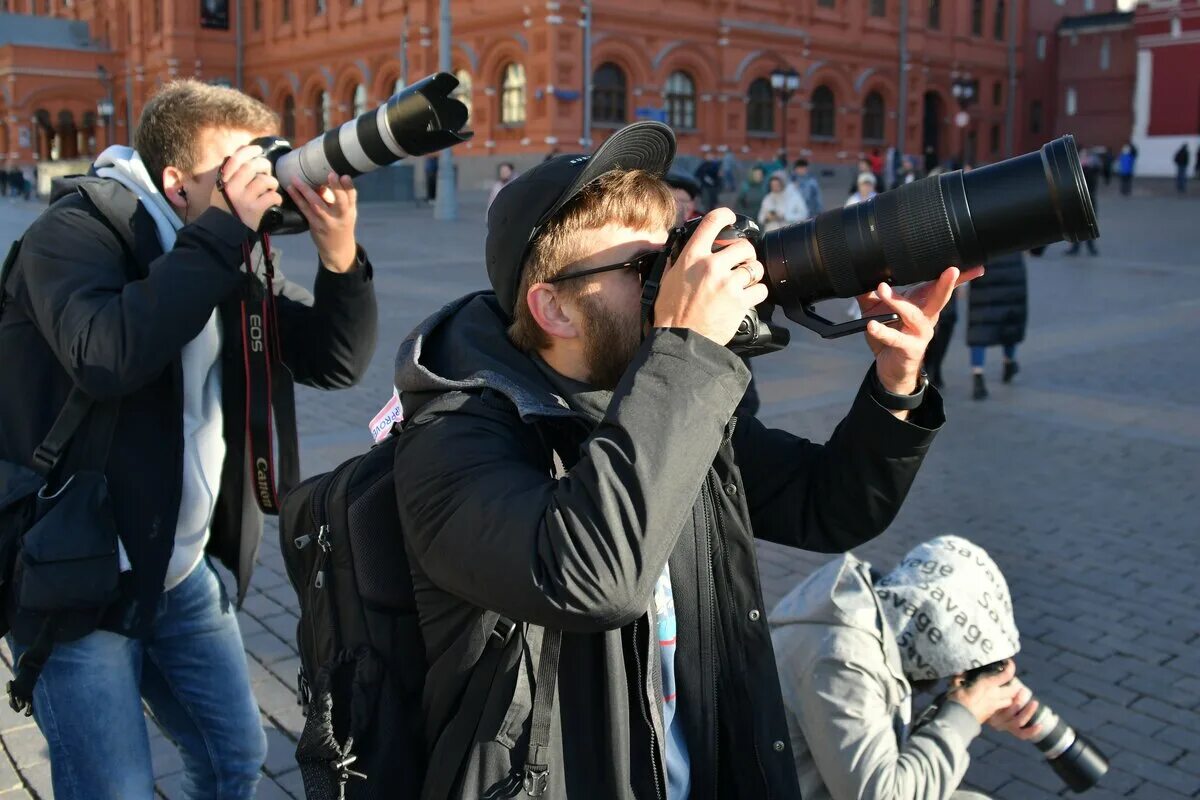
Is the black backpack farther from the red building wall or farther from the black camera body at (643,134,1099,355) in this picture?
the red building wall

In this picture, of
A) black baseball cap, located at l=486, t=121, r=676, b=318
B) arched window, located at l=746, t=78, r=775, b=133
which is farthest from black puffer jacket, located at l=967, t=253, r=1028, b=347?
arched window, located at l=746, t=78, r=775, b=133

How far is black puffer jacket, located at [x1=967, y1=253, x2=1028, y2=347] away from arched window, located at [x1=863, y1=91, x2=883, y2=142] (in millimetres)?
36086

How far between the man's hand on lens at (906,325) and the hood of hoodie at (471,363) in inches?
18.8

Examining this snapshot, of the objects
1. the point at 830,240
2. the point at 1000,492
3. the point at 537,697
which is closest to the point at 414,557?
the point at 537,697

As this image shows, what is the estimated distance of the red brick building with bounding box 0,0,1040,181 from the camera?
114 ft

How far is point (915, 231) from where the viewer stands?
160 cm

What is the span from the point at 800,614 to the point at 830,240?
1049 millimetres

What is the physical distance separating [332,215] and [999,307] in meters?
7.05

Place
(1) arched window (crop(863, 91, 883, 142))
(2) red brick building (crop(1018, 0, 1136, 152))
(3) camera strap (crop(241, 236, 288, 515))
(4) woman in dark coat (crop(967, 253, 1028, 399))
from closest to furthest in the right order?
(3) camera strap (crop(241, 236, 288, 515)), (4) woman in dark coat (crop(967, 253, 1028, 399)), (1) arched window (crop(863, 91, 883, 142)), (2) red brick building (crop(1018, 0, 1136, 152))

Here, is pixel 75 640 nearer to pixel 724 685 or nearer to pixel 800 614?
pixel 724 685

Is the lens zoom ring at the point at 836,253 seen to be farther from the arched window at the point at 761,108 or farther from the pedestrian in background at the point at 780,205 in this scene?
the arched window at the point at 761,108

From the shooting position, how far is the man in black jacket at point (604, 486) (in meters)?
1.35

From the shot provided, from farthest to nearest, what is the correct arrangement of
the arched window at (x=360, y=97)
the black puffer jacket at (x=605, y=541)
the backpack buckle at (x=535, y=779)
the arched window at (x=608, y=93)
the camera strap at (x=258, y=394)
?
the arched window at (x=360, y=97) → the arched window at (x=608, y=93) → the camera strap at (x=258, y=394) → the backpack buckle at (x=535, y=779) → the black puffer jacket at (x=605, y=541)

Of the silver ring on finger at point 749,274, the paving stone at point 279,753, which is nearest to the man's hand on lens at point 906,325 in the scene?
the silver ring on finger at point 749,274
